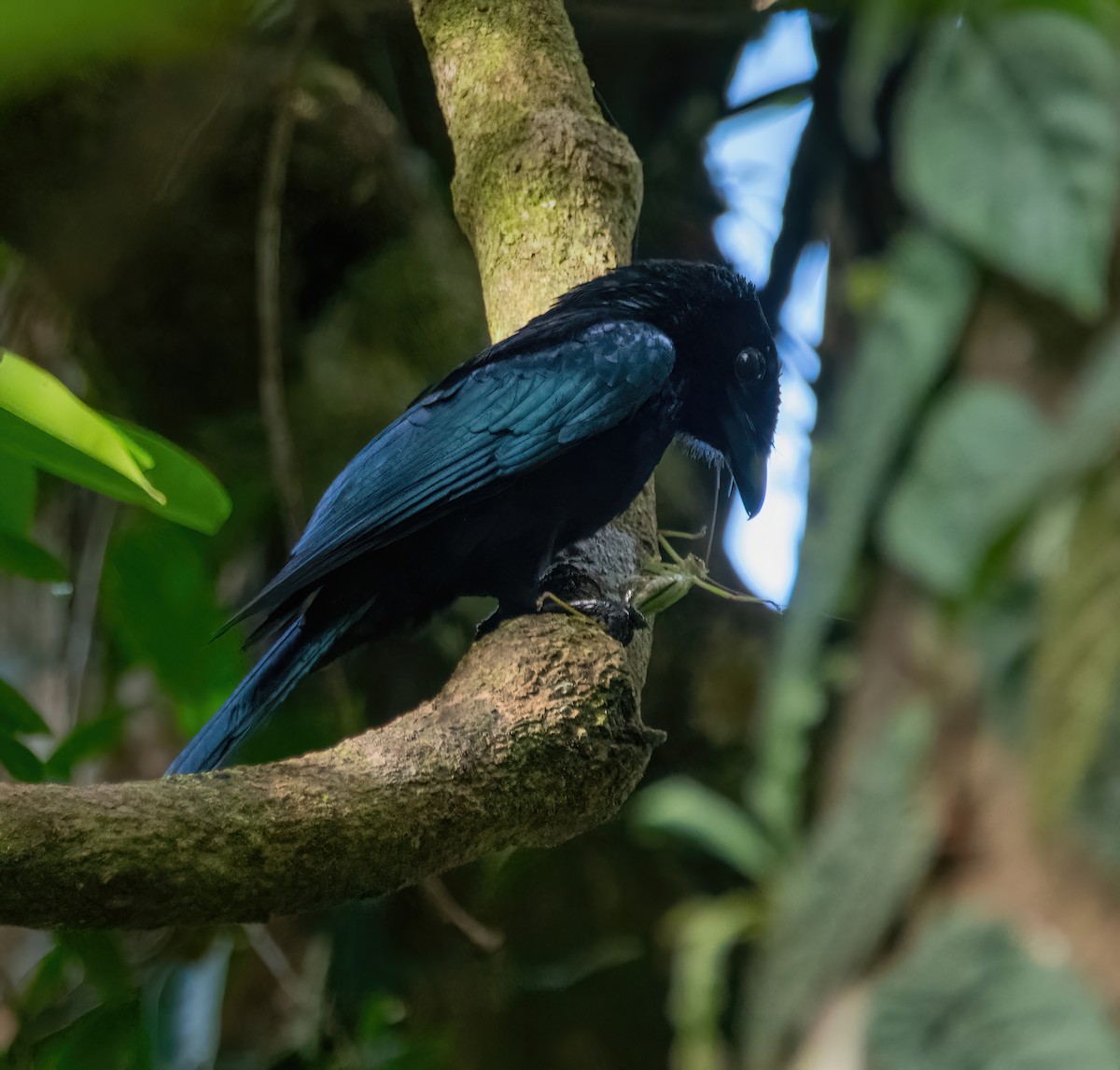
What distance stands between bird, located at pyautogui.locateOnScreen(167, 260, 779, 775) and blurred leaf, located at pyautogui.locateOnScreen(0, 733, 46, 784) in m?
0.28

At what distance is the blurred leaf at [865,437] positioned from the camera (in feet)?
1.63

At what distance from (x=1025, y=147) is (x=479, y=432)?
77.0 inches

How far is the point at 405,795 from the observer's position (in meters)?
1.64

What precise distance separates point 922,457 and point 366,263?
11.1ft

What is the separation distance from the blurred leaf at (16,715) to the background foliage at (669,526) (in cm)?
4

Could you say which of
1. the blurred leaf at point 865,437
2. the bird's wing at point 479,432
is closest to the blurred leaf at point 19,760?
the bird's wing at point 479,432

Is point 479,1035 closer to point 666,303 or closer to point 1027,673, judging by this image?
point 666,303

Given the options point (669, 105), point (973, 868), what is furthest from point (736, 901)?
point (669, 105)

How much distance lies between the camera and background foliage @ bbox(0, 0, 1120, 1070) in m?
0.44

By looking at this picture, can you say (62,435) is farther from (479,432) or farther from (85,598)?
(85,598)

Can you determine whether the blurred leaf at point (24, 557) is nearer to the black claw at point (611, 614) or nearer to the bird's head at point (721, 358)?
the black claw at point (611, 614)

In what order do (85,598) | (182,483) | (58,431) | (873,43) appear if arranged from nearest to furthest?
(873,43), (58,431), (182,483), (85,598)

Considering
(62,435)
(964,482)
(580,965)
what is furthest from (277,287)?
(964,482)

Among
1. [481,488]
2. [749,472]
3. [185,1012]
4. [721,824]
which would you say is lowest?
[185,1012]
